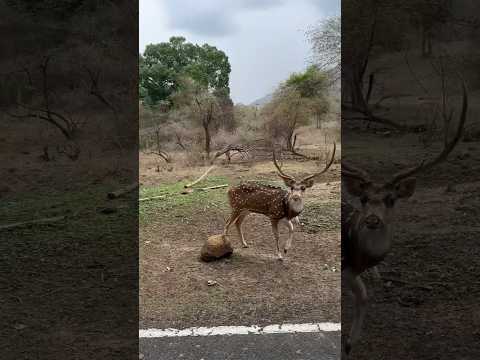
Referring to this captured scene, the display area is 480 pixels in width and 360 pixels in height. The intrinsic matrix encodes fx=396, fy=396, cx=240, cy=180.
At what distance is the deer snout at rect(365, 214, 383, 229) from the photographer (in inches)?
64.0

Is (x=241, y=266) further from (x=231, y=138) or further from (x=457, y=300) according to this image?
(x=457, y=300)

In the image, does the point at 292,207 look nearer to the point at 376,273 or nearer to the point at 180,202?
the point at 180,202

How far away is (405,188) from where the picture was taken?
1.63m

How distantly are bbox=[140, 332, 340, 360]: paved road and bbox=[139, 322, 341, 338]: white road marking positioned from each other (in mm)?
61

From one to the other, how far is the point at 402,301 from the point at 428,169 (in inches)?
22.0

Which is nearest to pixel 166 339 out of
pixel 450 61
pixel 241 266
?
pixel 241 266

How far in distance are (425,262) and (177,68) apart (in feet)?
14.2

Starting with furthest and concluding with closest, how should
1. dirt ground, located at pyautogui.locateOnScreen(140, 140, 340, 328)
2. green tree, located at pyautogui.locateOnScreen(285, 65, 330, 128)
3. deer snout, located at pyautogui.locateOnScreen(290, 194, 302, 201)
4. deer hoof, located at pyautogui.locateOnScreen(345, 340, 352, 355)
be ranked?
green tree, located at pyautogui.locateOnScreen(285, 65, 330, 128), dirt ground, located at pyautogui.locateOnScreen(140, 140, 340, 328), deer snout, located at pyautogui.locateOnScreen(290, 194, 302, 201), deer hoof, located at pyautogui.locateOnScreen(345, 340, 352, 355)

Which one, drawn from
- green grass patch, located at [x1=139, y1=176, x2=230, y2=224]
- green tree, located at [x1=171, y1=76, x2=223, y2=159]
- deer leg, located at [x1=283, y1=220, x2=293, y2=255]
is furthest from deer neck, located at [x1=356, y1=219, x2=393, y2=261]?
green tree, located at [x1=171, y1=76, x2=223, y2=159]

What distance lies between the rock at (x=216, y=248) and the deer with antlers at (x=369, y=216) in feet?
7.88

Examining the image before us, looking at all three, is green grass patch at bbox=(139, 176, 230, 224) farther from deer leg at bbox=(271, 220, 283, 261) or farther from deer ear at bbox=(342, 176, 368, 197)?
deer ear at bbox=(342, 176, 368, 197)

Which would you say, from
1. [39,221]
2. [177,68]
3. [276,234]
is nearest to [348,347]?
[39,221]

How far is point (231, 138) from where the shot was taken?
4.89 metres

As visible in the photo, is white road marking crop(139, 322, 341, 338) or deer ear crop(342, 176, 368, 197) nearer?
deer ear crop(342, 176, 368, 197)
